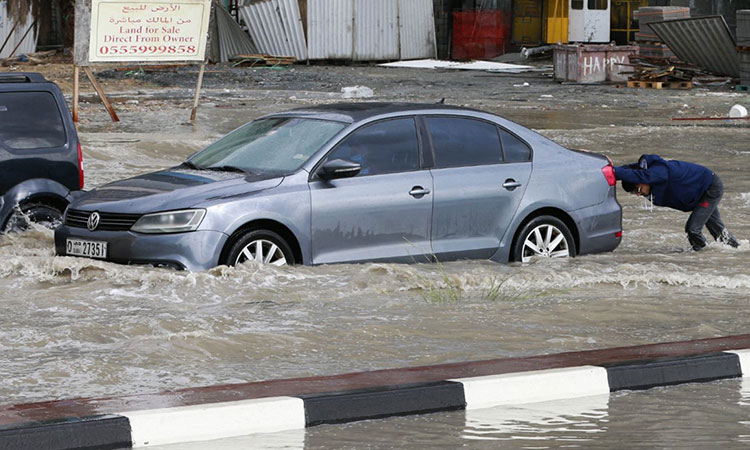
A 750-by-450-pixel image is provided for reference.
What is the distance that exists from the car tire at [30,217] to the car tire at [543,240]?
3.75m

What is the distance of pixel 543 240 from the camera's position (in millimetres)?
10648

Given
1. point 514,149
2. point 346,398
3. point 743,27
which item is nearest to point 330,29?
point 743,27

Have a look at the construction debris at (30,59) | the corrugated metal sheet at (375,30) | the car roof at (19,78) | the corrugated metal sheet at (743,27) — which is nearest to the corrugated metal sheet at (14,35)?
the construction debris at (30,59)

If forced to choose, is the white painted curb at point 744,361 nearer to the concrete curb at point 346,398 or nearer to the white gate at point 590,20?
the concrete curb at point 346,398

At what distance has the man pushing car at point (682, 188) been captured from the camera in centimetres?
1092

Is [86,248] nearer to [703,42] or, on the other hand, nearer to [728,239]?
[728,239]

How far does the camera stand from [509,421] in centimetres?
616

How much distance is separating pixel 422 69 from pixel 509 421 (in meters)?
36.4

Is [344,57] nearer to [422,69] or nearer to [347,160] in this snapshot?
[422,69]

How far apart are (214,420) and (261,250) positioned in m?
3.69

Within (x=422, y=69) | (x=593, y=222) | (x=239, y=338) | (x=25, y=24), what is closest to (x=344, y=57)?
(x=422, y=69)

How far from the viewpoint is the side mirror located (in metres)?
9.54

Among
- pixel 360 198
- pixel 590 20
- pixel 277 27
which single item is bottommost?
pixel 360 198

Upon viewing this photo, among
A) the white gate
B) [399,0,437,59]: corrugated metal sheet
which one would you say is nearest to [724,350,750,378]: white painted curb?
the white gate
